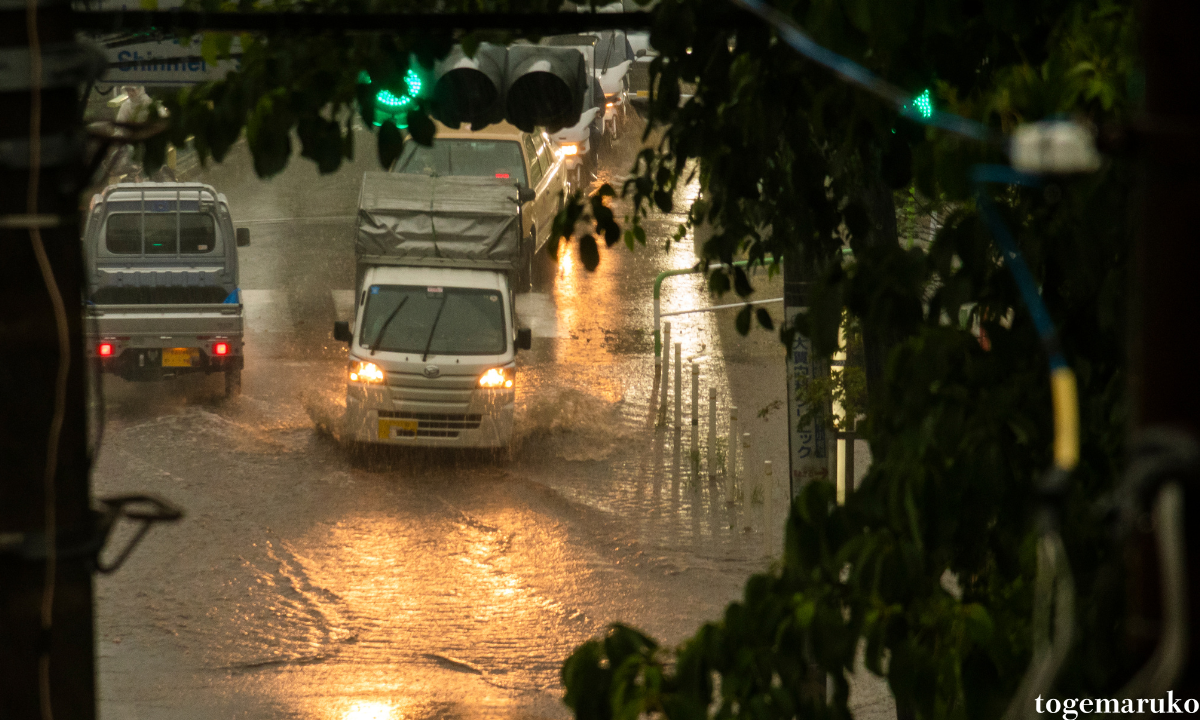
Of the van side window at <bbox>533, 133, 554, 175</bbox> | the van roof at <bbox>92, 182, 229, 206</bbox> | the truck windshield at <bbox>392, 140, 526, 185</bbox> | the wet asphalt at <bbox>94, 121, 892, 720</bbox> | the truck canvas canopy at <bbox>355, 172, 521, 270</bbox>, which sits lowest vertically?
the wet asphalt at <bbox>94, 121, 892, 720</bbox>

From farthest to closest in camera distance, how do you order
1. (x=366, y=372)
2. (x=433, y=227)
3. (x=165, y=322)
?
(x=433, y=227) → (x=165, y=322) → (x=366, y=372)

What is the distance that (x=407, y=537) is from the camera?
11.5 meters

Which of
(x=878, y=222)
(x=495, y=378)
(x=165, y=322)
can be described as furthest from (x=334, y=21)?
(x=165, y=322)

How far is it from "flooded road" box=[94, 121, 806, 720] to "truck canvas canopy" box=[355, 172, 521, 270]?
6.46ft

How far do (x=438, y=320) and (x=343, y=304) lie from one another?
7.32 meters

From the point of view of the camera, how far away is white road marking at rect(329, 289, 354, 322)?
19.8 meters

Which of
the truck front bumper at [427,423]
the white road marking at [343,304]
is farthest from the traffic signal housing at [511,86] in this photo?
the white road marking at [343,304]

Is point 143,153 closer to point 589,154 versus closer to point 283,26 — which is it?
point 283,26

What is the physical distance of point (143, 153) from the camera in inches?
136

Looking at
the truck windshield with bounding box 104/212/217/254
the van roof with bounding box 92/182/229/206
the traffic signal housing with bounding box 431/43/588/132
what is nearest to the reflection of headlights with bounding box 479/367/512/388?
the truck windshield with bounding box 104/212/217/254

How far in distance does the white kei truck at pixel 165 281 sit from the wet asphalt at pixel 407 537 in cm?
79

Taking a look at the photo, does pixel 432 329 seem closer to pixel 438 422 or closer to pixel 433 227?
pixel 438 422

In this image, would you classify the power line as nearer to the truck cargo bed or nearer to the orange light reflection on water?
the orange light reflection on water

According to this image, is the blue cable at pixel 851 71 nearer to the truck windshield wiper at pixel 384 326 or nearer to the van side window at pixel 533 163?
the truck windshield wiper at pixel 384 326
